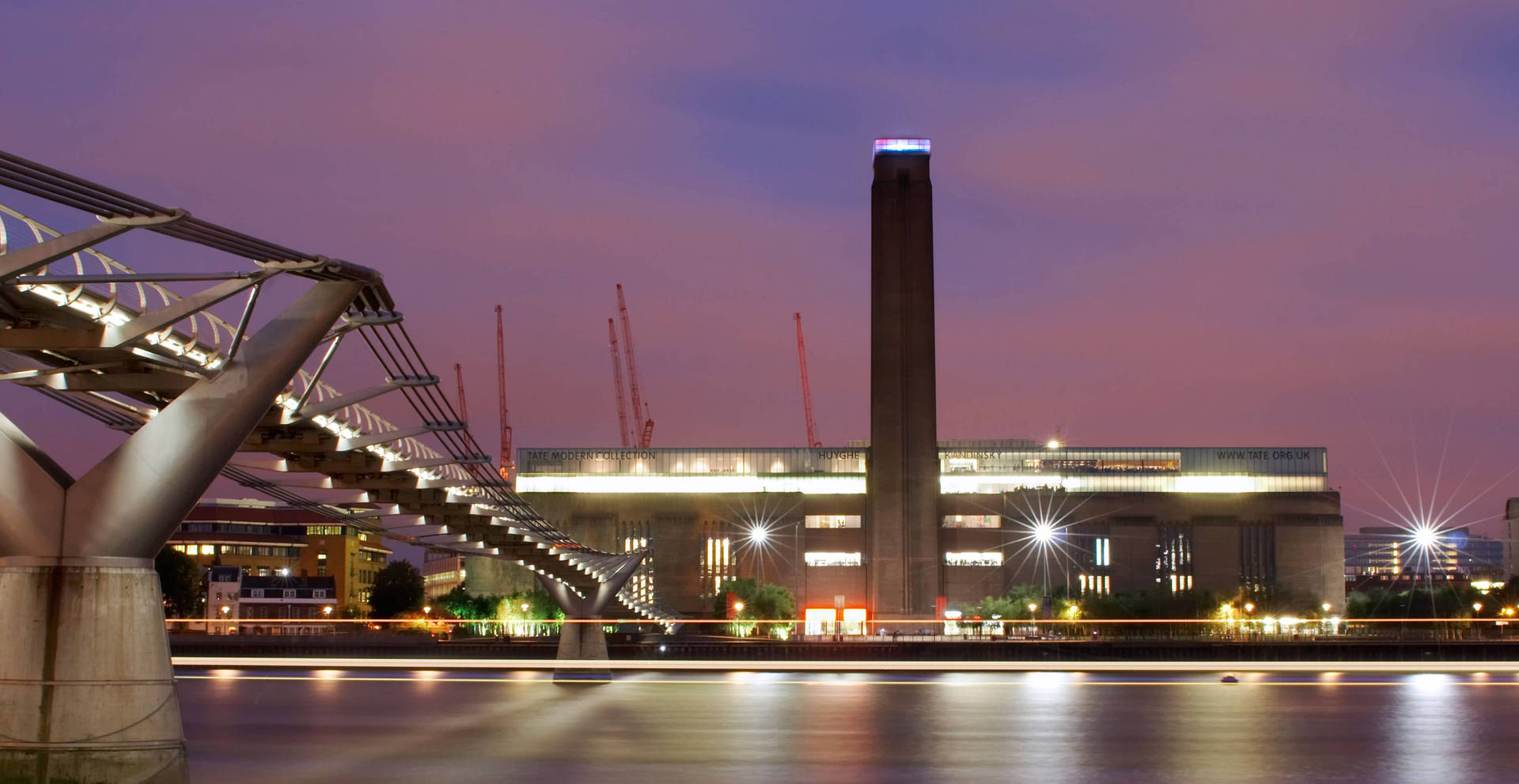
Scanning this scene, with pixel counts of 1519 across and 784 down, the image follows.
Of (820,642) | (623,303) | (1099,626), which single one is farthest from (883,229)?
(623,303)

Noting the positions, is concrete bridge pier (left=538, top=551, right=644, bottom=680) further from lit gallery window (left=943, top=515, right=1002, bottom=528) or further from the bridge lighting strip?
lit gallery window (left=943, top=515, right=1002, bottom=528)

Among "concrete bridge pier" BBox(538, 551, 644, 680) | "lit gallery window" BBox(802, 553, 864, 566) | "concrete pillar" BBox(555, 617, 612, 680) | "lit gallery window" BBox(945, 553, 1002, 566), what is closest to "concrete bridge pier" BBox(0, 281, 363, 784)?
"concrete pillar" BBox(555, 617, 612, 680)

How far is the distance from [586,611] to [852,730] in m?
33.2

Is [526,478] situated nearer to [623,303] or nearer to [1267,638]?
[623,303]

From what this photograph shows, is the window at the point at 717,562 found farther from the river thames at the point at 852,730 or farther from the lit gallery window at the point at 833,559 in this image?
the river thames at the point at 852,730

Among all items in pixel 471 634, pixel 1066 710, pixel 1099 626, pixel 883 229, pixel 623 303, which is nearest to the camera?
pixel 1066 710

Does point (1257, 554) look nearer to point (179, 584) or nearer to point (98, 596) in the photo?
point (179, 584)

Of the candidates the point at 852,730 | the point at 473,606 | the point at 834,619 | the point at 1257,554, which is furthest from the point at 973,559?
the point at 852,730

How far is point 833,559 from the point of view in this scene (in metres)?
126

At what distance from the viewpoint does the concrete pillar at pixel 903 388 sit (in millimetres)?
114250

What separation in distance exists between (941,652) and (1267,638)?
17.8 m

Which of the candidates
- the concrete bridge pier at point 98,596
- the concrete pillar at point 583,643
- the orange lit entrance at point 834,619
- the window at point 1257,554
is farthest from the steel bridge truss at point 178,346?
the window at point 1257,554

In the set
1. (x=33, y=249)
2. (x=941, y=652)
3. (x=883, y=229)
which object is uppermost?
(x=883, y=229)

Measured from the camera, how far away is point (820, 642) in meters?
A: 83.9
